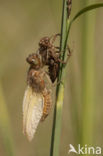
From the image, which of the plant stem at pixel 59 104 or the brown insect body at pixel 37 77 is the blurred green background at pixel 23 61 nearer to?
the brown insect body at pixel 37 77

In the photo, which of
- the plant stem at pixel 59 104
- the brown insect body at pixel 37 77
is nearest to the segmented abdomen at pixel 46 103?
the brown insect body at pixel 37 77

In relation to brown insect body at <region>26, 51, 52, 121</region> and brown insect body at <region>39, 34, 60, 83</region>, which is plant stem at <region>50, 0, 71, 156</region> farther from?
brown insect body at <region>26, 51, 52, 121</region>

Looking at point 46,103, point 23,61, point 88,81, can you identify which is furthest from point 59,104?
point 23,61

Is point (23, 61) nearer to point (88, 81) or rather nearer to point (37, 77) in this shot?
point (37, 77)

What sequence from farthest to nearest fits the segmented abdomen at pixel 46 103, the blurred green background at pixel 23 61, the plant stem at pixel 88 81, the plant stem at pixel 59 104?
the blurred green background at pixel 23 61 < the segmented abdomen at pixel 46 103 < the plant stem at pixel 88 81 < the plant stem at pixel 59 104

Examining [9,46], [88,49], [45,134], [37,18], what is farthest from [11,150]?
[37,18]

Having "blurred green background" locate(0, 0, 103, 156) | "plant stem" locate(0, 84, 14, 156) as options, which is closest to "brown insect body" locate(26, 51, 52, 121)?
"plant stem" locate(0, 84, 14, 156)

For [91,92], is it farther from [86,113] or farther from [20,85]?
[20,85]

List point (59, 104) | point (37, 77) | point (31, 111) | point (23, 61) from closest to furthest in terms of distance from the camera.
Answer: point (59, 104), point (31, 111), point (37, 77), point (23, 61)
